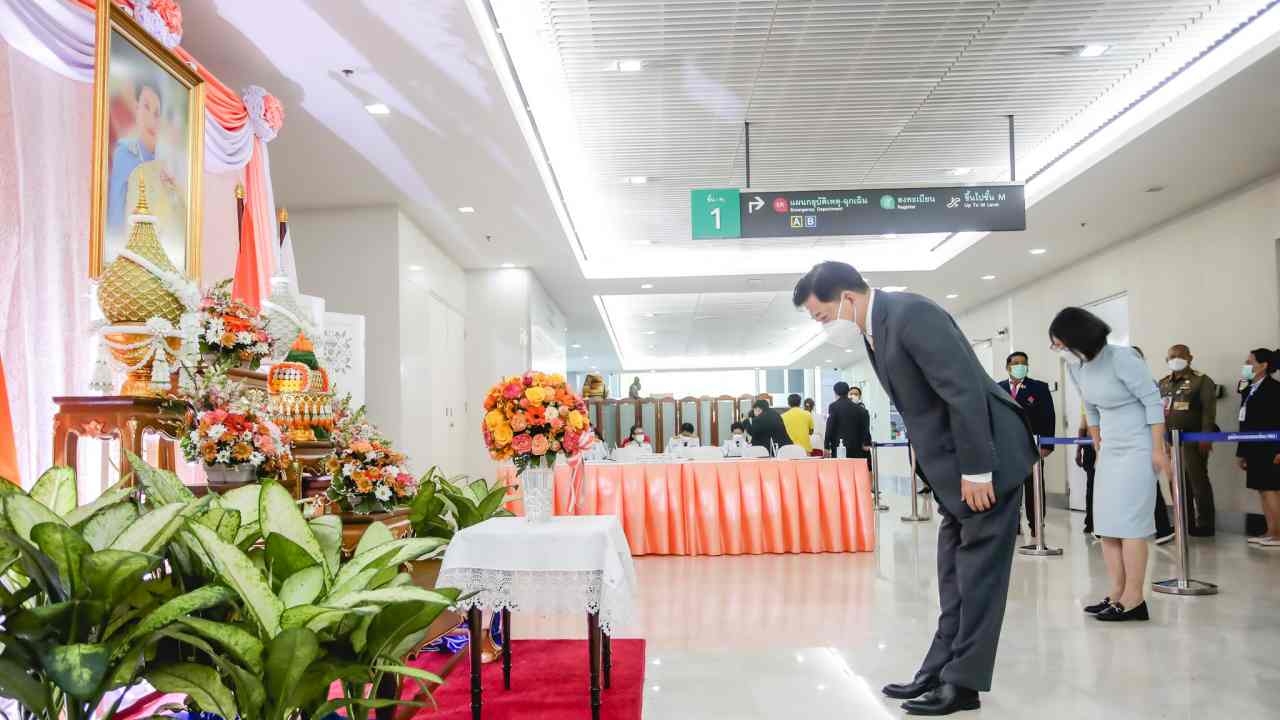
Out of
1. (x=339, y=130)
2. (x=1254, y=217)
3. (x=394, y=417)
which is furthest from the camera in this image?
(x=394, y=417)

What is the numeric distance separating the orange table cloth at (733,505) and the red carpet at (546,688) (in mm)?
2976

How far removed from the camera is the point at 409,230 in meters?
8.98

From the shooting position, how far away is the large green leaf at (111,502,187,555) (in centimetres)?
84

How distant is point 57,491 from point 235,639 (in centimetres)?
34

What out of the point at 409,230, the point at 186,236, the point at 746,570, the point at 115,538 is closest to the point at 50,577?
the point at 115,538

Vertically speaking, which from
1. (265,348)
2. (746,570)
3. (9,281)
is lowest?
(746,570)

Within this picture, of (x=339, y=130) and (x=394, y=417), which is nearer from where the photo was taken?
(x=339, y=130)

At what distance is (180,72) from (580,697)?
355 cm

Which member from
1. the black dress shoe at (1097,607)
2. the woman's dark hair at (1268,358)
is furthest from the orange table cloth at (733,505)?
the woman's dark hair at (1268,358)

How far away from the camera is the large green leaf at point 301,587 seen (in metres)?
0.85

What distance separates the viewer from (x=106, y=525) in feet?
2.85

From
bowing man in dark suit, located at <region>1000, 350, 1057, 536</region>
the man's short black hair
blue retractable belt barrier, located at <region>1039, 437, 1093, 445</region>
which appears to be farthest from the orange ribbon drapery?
bowing man in dark suit, located at <region>1000, 350, 1057, 536</region>

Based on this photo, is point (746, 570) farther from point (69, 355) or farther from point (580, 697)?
point (69, 355)

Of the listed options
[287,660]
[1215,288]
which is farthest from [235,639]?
[1215,288]
